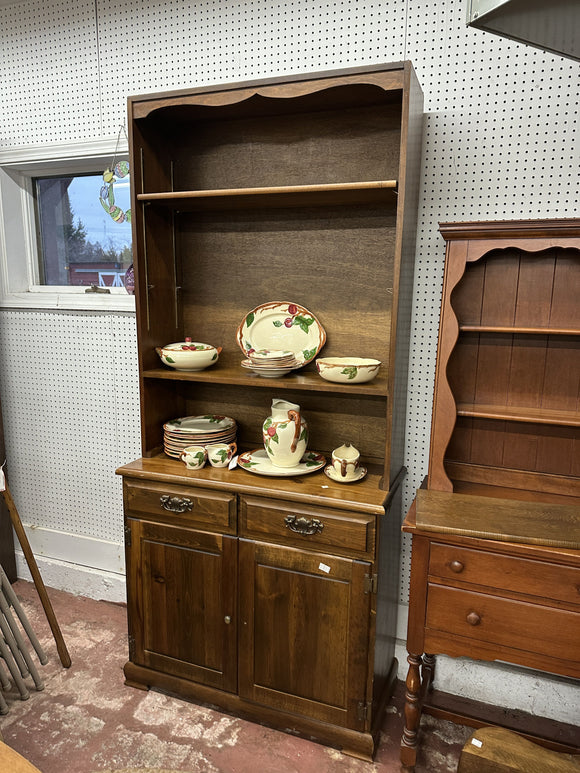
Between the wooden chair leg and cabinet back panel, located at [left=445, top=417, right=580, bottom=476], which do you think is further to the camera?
the wooden chair leg

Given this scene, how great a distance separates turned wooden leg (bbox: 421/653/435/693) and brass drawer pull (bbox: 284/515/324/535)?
0.85 metres

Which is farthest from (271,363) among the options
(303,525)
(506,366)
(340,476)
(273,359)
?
(506,366)

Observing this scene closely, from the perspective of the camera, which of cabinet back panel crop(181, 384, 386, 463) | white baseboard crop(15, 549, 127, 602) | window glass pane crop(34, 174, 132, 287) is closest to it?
cabinet back panel crop(181, 384, 386, 463)

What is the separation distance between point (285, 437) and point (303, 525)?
0.34 metres

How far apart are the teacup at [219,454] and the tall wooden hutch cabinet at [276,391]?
1.8 inches

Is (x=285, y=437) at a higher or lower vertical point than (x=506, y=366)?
lower

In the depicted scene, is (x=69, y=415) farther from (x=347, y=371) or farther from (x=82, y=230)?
(x=347, y=371)

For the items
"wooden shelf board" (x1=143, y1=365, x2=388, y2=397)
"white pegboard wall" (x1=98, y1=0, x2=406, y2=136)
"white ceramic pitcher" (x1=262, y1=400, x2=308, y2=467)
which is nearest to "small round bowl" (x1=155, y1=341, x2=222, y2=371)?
"wooden shelf board" (x1=143, y1=365, x2=388, y2=397)

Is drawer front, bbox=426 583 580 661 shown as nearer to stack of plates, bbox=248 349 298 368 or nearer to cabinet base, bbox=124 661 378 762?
cabinet base, bbox=124 661 378 762

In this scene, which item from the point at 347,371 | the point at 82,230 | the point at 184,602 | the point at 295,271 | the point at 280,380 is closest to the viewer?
the point at 347,371

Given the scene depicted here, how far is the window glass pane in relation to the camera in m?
2.79

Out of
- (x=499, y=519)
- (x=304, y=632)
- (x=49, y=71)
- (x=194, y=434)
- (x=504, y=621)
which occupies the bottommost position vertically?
(x=304, y=632)

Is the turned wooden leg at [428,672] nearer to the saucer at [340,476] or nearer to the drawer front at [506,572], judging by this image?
the drawer front at [506,572]

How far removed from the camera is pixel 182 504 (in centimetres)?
212
